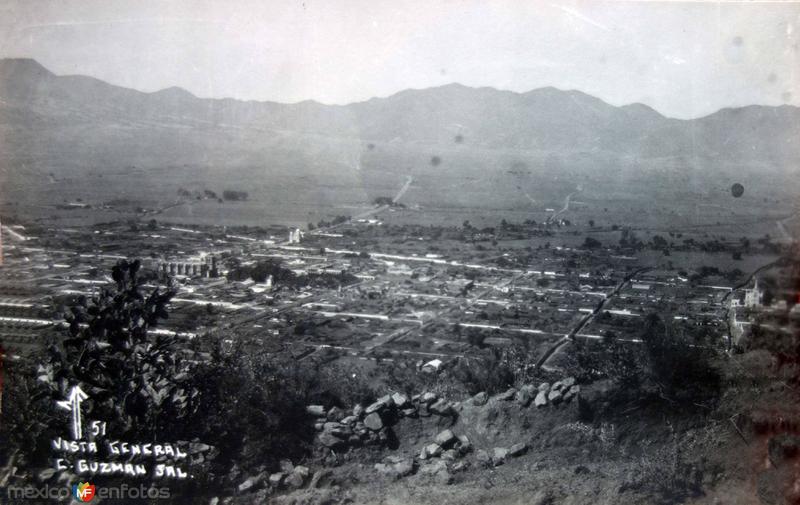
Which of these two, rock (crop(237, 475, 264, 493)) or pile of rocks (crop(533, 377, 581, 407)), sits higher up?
pile of rocks (crop(533, 377, 581, 407))

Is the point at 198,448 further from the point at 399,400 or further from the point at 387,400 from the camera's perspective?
the point at 399,400

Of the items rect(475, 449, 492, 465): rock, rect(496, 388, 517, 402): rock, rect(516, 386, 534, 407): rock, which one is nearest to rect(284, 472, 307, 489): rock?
rect(475, 449, 492, 465): rock

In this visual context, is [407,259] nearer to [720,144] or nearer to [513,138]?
[513,138]

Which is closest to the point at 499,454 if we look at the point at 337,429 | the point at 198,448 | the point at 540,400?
the point at 540,400

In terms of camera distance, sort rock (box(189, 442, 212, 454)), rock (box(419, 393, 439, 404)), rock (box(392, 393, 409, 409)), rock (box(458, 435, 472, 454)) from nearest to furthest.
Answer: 1. rock (box(189, 442, 212, 454))
2. rock (box(458, 435, 472, 454))
3. rock (box(392, 393, 409, 409))
4. rock (box(419, 393, 439, 404))

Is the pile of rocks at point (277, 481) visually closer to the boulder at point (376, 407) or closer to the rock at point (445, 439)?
the boulder at point (376, 407)

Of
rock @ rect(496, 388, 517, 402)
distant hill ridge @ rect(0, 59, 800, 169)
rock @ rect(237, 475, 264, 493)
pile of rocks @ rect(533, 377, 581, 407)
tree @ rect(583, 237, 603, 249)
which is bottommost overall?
rock @ rect(237, 475, 264, 493)

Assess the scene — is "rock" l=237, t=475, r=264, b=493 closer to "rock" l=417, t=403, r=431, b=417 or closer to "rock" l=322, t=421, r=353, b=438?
"rock" l=322, t=421, r=353, b=438
